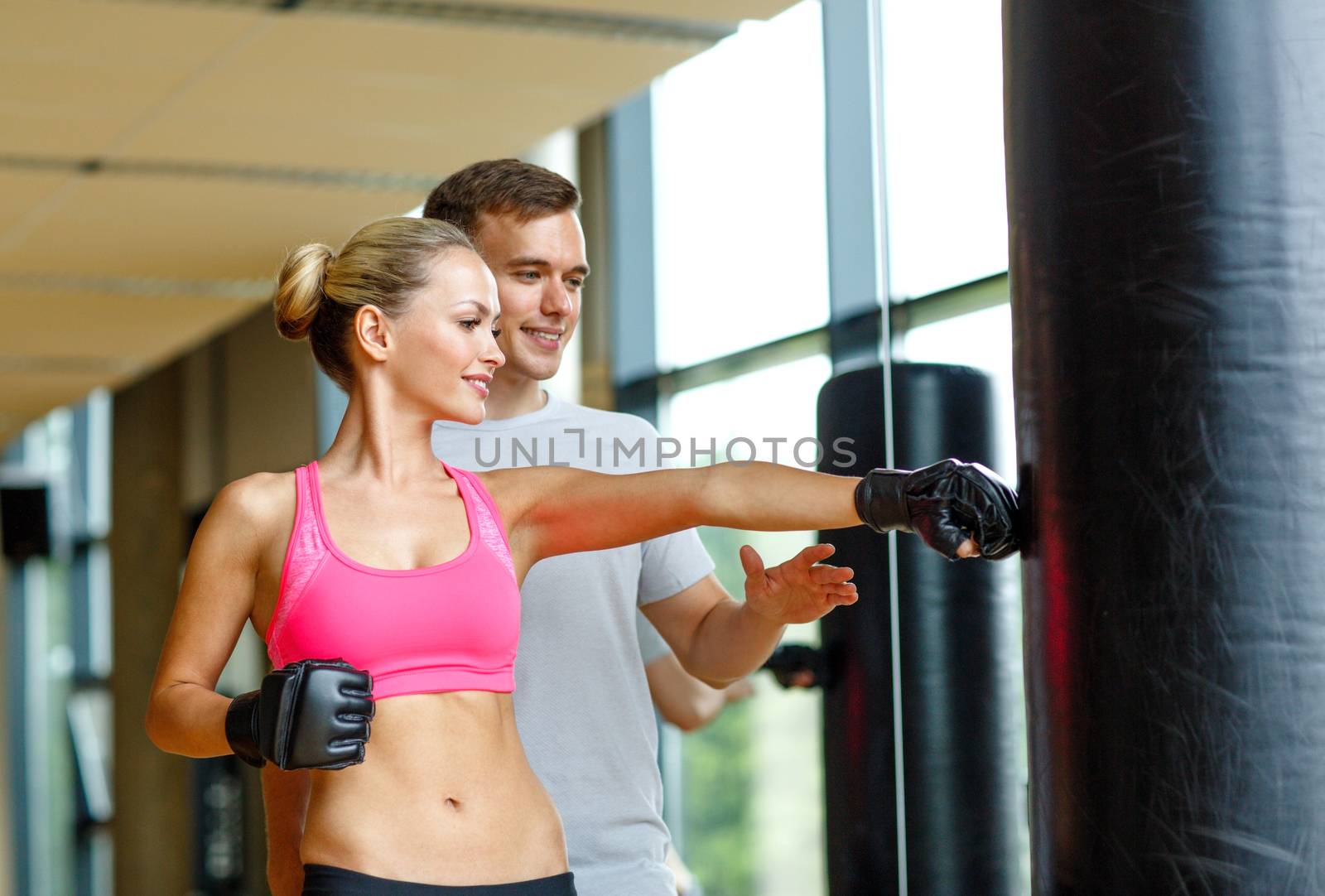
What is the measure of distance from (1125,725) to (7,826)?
335 inches

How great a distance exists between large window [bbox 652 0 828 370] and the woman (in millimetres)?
1784

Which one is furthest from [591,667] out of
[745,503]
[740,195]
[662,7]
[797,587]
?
[740,195]

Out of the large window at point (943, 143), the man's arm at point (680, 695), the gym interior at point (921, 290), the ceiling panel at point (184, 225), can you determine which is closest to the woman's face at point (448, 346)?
the gym interior at point (921, 290)

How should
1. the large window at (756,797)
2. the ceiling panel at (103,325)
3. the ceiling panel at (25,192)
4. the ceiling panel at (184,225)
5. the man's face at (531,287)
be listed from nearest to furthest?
1. the man's face at (531,287)
2. the ceiling panel at (25,192)
3. the ceiling panel at (184,225)
4. the large window at (756,797)
5. the ceiling panel at (103,325)

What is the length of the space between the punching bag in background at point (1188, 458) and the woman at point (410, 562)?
0.13 m

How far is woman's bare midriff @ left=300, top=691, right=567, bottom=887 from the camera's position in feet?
4.79

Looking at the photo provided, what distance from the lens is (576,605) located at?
1938mm

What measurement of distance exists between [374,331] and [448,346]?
79 mm

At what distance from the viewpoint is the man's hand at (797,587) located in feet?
5.38

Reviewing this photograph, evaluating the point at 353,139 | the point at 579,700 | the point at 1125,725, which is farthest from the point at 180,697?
the point at 353,139

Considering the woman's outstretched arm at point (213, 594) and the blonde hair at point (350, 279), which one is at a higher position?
the blonde hair at point (350, 279)

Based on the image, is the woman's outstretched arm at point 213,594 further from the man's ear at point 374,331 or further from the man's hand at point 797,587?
the man's hand at point 797,587

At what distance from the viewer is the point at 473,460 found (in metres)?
2.02

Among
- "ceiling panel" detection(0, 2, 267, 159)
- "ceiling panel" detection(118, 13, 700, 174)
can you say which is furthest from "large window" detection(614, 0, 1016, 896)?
"ceiling panel" detection(0, 2, 267, 159)
